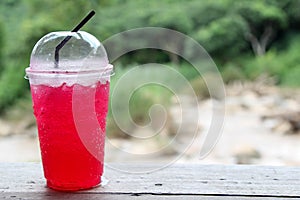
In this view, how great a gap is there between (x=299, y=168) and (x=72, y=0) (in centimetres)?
104

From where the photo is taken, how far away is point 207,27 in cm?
266

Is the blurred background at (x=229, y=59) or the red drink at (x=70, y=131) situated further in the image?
the blurred background at (x=229, y=59)

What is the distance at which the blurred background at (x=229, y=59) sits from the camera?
6.93ft

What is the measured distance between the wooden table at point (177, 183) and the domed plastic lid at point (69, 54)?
0.17 m

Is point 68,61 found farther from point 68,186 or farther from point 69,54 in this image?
point 68,186

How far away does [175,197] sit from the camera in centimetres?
68

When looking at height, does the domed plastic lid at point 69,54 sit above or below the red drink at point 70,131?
above

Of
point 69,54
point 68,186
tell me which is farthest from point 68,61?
point 68,186

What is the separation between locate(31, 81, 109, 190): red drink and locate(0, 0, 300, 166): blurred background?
3.81 ft

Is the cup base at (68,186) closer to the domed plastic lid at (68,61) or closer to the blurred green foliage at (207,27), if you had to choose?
the domed plastic lid at (68,61)

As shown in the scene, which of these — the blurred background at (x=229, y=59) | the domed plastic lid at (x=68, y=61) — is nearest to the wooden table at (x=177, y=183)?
the domed plastic lid at (x=68, y=61)

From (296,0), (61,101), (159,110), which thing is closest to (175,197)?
(61,101)

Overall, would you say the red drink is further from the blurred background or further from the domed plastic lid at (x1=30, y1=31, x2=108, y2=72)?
the blurred background

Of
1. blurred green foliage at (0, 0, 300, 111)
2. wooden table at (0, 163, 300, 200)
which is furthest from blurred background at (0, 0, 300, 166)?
wooden table at (0, 163, 300, 200)
